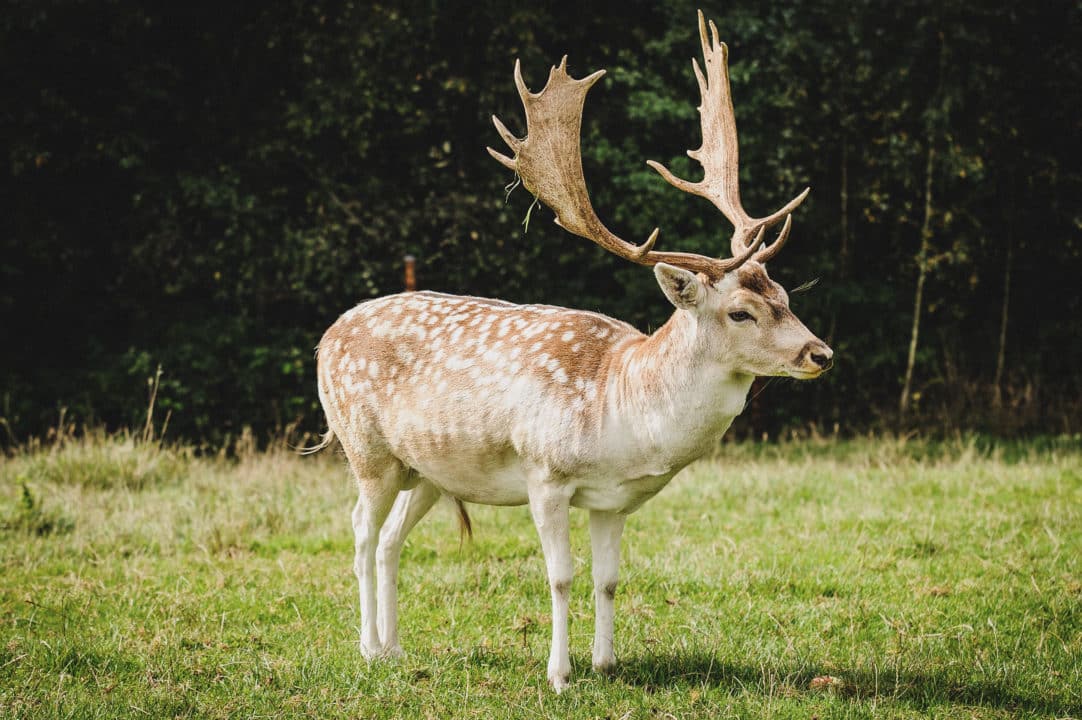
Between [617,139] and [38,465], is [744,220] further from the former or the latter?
[617,139]

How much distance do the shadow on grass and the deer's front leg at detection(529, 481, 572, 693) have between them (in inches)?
10.6

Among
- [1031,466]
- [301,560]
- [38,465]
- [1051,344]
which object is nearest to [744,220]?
[301,560]

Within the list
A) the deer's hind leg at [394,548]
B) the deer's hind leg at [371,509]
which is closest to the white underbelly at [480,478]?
the deer's hind leg at [371,509]

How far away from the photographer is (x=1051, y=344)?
13.7m

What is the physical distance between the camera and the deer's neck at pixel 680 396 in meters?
3.98

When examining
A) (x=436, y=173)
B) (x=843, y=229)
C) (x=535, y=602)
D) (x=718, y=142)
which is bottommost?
(x=535, y=602)

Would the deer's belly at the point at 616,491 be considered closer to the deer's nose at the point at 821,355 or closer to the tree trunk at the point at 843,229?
the deer's nose at the point at 821,355

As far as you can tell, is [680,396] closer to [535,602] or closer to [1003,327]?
[535,602]

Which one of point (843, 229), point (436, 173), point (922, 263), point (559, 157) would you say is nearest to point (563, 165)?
point (559, 157)

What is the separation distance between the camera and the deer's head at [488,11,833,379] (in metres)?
3.89

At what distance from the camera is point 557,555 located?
414 centimetres

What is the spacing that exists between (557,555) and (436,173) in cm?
904

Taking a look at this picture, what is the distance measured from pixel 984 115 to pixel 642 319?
4781mm

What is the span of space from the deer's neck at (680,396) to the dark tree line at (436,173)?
8277mm
